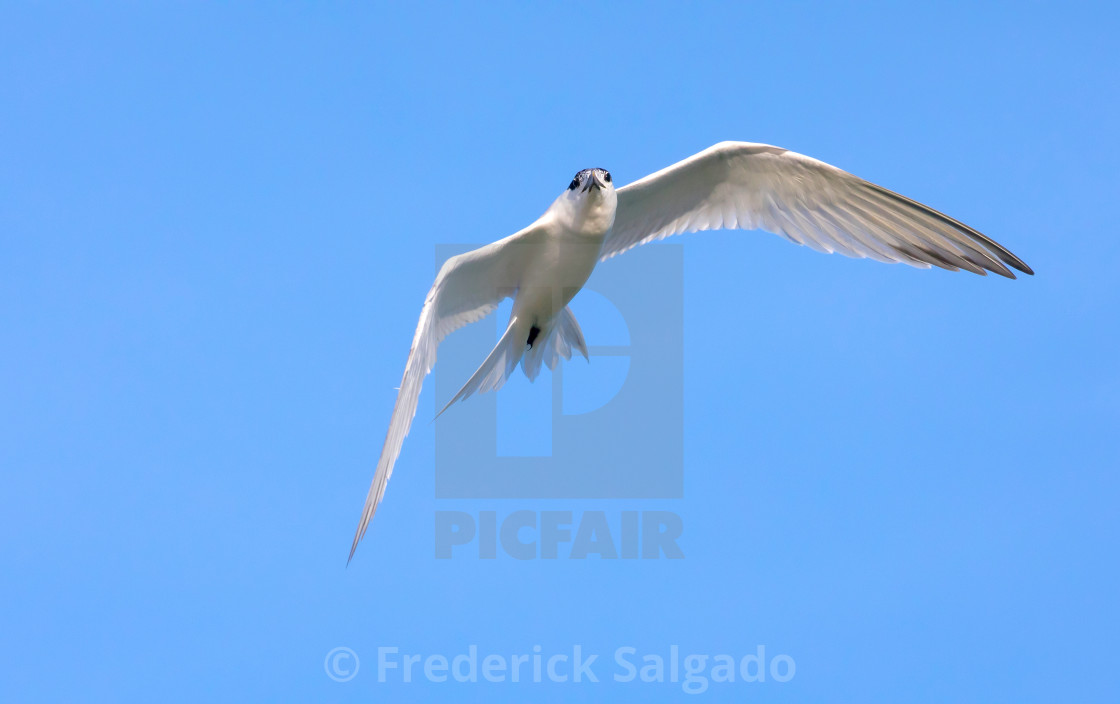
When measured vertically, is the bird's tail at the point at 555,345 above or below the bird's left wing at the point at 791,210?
below

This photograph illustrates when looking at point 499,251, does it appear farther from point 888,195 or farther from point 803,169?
point 888,195

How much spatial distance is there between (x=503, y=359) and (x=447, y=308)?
0.70m

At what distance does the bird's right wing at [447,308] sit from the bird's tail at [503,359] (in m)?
0.35

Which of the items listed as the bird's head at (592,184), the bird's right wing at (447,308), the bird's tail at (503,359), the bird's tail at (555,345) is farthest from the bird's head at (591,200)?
the bird's tail at (503,359)

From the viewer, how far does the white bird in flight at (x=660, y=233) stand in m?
8.12

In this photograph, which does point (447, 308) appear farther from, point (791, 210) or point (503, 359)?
point (791, 210)

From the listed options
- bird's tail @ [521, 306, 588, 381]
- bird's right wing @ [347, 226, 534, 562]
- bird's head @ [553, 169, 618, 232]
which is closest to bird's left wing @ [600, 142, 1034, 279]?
bird's head @ [553, 169, 618, 232]

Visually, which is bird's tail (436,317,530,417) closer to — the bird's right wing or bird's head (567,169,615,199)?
the bird's right wing

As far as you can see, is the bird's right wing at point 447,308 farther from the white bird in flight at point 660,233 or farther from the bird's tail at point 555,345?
the bird's tail at point 555,345

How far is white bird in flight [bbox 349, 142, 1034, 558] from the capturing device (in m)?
8.12

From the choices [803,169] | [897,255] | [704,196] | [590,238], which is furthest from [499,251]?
[897,255]

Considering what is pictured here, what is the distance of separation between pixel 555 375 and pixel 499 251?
66.8 inches

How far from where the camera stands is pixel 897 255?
27.7ft

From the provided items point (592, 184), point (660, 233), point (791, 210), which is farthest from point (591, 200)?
point (791, 210)
